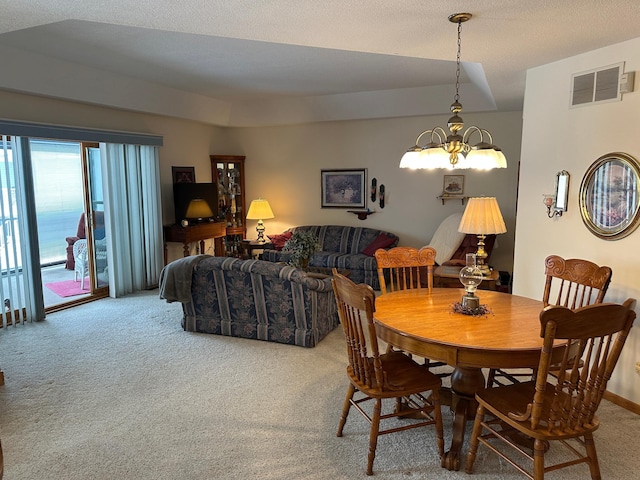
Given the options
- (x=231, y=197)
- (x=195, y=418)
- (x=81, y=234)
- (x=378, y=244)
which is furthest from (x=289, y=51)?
(x=81, y=234)

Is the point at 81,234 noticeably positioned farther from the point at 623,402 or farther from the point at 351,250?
the point at 623,402

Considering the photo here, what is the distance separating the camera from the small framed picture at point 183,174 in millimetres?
6574

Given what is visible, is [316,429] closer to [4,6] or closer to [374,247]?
[4,6]

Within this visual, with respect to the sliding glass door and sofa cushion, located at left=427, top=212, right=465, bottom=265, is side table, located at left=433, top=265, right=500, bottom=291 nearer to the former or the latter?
sofa cushion, located at left=427, top=212, right=465, bottom=265

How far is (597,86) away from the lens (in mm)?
3000

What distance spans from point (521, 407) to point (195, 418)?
195 cm

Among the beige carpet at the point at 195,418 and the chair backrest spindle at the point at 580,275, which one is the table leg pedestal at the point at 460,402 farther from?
the chair backrest spindle at the point at 580,275

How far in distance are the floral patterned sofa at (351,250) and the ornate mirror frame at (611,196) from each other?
3.11 metres

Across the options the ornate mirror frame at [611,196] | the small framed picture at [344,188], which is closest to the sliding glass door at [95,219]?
the small framed picture at [344,188]

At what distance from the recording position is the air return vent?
288 centimetres

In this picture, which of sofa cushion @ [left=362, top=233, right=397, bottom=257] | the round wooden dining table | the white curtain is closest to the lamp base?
the round wooden dining table

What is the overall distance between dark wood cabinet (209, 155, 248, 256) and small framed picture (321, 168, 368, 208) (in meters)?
→ 1.56

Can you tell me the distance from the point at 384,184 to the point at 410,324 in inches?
184

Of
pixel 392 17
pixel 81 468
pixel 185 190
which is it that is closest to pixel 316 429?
pixel 81 468
